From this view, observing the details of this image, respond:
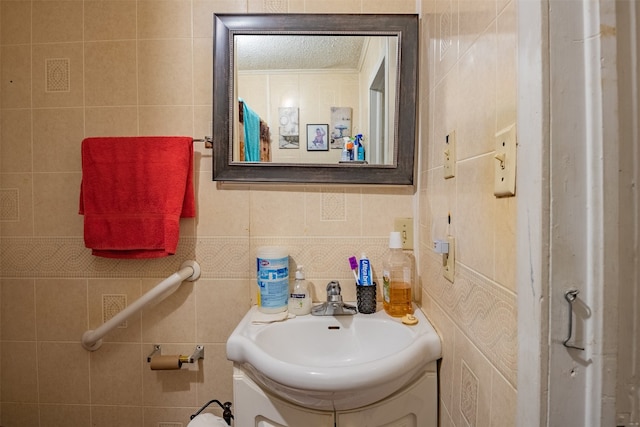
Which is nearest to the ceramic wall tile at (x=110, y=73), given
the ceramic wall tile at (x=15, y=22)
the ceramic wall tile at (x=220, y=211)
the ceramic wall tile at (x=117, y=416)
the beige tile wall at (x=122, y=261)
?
the beige tile wall at (x=122, y=261)

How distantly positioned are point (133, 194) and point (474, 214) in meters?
1.02

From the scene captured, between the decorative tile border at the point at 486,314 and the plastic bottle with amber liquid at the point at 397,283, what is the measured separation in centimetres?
17

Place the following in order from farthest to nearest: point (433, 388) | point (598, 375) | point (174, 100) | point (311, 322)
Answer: point (174, 100) → point (311, 322) → point (433, 388) → point (598, 375)

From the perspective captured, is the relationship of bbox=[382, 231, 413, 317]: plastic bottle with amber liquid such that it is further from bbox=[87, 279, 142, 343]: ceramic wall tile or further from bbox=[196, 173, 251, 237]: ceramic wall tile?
bbox=[87, 279, 142, 343]: ceramic wall tile

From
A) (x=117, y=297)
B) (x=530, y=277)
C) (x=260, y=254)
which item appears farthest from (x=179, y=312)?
(x=530, y=277)

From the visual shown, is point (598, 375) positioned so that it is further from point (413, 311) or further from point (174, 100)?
point (174, 100)

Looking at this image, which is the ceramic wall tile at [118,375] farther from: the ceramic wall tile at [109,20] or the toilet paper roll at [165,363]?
the ceramic wall tile at [109,20]

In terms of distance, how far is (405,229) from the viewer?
3.24ft

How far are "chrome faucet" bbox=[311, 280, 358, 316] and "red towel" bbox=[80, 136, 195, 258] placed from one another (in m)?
0.53

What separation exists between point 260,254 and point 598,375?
79 cm

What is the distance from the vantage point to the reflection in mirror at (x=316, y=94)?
0.95 metres

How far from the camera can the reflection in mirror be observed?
952 millimetres

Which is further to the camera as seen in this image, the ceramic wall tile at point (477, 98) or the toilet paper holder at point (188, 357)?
the toilet paper holder at point (188, 357)

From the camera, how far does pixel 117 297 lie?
1023mm
